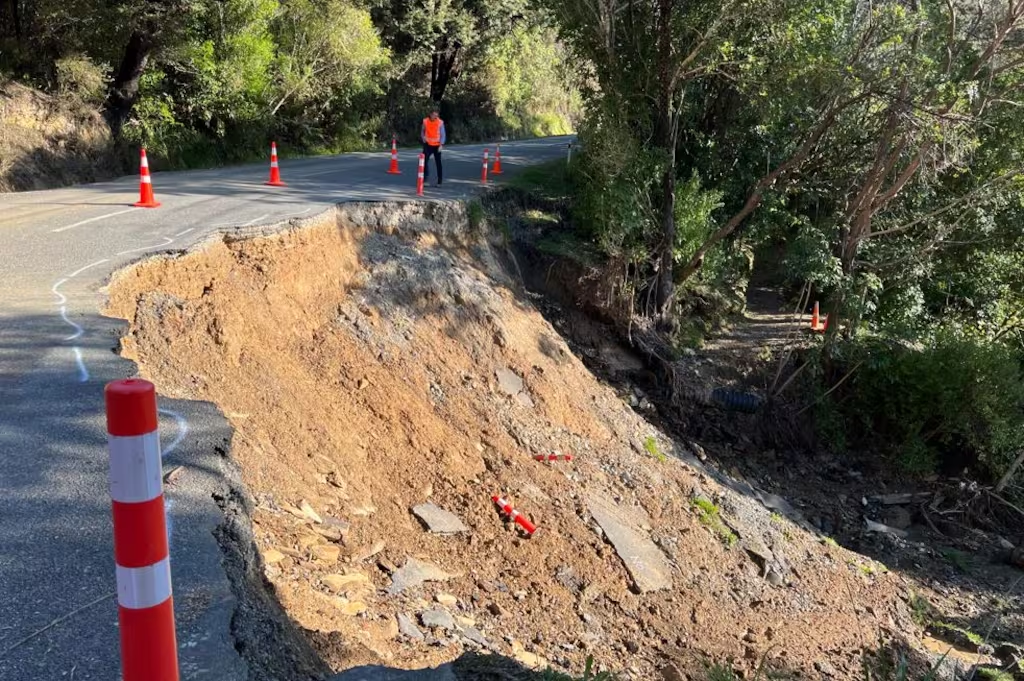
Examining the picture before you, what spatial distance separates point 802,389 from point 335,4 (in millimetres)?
17941

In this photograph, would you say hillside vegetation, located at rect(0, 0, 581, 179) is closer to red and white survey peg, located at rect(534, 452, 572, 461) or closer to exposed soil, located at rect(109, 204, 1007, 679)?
exposed soil, located at rect(109, 204, 1007, 679)

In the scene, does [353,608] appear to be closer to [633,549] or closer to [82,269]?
[633,549]

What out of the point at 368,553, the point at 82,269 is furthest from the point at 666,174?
the point at 368,553

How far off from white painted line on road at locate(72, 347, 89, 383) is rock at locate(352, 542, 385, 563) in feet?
7.65

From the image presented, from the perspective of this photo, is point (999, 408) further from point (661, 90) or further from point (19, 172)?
point (19, 172)

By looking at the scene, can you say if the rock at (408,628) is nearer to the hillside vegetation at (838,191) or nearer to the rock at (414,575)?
the rock at (414,575)

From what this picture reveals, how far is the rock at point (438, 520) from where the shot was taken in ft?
24.7

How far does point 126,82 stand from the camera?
18562mm

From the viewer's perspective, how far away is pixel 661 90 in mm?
14914

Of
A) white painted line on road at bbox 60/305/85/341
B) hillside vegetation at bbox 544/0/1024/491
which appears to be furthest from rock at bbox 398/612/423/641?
hillside vegetation at bbox 544/0/1024/491

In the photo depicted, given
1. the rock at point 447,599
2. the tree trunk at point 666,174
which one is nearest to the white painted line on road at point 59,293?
the rock at point 447,599

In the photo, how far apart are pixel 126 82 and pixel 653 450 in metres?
15.1

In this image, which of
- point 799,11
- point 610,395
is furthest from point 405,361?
point 799,11

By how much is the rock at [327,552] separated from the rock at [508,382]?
531cm
